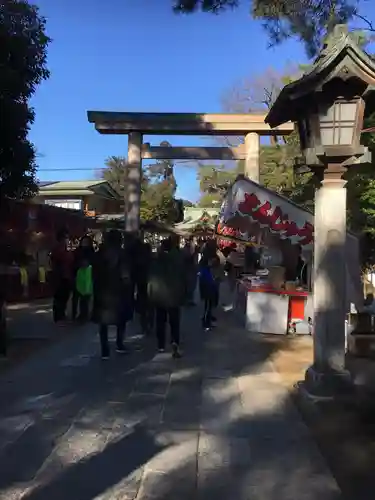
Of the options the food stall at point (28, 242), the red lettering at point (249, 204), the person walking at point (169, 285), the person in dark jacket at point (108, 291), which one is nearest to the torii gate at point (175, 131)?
the food stall at point (28, 242)

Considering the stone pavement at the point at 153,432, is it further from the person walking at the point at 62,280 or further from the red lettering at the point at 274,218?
the person walking at the point at 62,280

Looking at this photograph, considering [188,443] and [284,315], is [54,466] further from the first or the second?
[284,315]

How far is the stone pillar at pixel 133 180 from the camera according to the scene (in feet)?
49.5

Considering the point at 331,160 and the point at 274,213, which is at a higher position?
the point at 331,160

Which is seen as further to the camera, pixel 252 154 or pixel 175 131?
pixel 252 154

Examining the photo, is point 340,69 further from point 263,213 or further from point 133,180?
point 133,180

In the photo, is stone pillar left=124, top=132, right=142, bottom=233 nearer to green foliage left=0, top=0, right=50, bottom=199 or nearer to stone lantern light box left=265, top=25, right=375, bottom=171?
green foliage left=0, top=0, right=50, bottom=199

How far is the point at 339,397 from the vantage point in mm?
5836

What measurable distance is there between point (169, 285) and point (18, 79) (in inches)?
180

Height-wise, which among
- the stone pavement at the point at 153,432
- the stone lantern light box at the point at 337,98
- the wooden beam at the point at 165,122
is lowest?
the stone pavement at the point at 153,432

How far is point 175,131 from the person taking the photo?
14797mm

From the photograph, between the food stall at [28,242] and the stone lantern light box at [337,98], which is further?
the food stall at [28,242]

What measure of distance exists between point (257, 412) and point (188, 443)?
1141 mm

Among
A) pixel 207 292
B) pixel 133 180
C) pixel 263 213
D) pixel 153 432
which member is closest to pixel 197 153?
pixel 133 180
